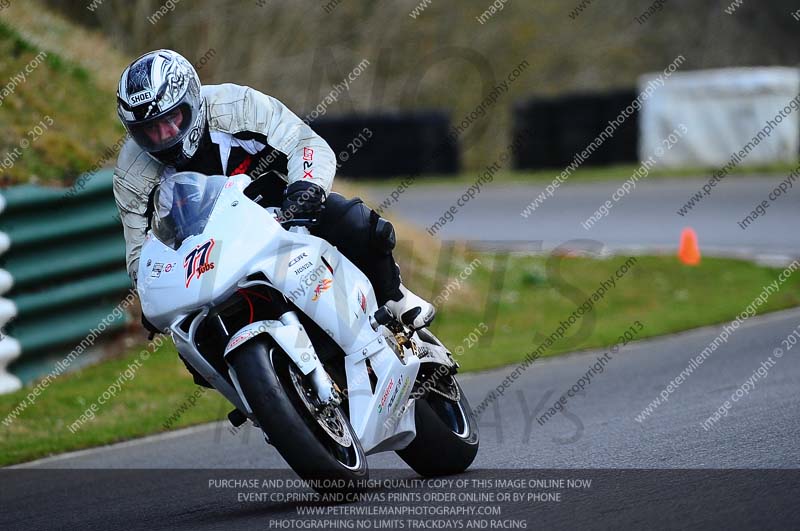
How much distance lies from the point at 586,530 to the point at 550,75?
3033 centimetres

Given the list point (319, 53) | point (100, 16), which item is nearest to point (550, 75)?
point (319, 53)

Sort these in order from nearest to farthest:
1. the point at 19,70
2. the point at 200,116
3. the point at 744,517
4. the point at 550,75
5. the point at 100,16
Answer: the point at 744,517 → the point at 200,116 → the point at 19,70 → the point at 100,16 → the point at 550,75

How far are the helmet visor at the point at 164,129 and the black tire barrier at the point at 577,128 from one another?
19420 mm

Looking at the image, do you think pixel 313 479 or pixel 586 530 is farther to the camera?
pixel 313 479

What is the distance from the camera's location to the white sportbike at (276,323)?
4.64 meters

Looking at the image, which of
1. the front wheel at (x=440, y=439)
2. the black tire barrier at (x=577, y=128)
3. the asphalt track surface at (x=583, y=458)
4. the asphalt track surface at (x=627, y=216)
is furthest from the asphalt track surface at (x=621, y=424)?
the black tire barrier at (x=577, y=128)

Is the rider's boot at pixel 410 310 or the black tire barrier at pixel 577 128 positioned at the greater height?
the rider's boot at pixel 410 310

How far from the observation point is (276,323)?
474 cm

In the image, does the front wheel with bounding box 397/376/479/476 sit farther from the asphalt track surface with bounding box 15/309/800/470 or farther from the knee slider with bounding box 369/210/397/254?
the knee slider with bounding box 369/210/397/254

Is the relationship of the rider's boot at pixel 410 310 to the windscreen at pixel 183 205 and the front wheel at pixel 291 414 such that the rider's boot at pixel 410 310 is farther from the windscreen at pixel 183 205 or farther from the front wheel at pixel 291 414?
the windscreen at pixel 183 205

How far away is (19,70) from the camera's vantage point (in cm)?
1220

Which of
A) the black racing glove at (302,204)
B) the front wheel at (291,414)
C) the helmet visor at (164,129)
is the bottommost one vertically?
the front wheel at (291,414)

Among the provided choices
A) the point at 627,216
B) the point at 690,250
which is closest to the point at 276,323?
the point at 690,250

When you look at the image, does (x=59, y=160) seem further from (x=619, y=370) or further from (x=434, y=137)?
(x=434, y=137)
